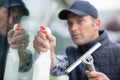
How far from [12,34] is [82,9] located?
1.36ft

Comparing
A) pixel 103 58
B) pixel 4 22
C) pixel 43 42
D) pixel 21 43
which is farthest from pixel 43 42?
pixel 103 58

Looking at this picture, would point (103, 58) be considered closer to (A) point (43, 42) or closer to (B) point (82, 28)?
(B) point (82, 28)

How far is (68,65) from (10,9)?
44 centimetres

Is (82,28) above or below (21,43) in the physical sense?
above

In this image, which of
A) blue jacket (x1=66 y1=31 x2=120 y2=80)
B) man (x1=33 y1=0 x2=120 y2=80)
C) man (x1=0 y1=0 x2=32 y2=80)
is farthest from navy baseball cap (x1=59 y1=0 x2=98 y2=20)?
man (x1=0 y1=0 x2=32 y2=80)

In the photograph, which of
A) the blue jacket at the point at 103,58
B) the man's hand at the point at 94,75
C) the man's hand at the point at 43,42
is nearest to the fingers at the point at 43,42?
the man's hand at the point at 43,42

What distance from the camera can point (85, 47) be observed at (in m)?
1.53

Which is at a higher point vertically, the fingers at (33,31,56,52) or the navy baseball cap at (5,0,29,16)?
the navy baseball cap at (5,0,29,16)

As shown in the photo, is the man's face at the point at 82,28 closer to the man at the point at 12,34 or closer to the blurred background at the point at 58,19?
the blurred background at the point at 58,19

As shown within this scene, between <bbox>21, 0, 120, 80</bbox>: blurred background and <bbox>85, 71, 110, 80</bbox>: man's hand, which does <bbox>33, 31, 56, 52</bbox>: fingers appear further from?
<bbox>85, 71, 110, 80</bbox>: man's hand

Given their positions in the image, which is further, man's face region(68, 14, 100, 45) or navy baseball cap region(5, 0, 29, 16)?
man's face region(68, 14, 100, 45)

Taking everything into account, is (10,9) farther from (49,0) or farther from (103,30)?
(103,30)

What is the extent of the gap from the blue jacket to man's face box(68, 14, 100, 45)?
0.12 feet

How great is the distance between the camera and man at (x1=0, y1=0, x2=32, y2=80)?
57.1 inches
